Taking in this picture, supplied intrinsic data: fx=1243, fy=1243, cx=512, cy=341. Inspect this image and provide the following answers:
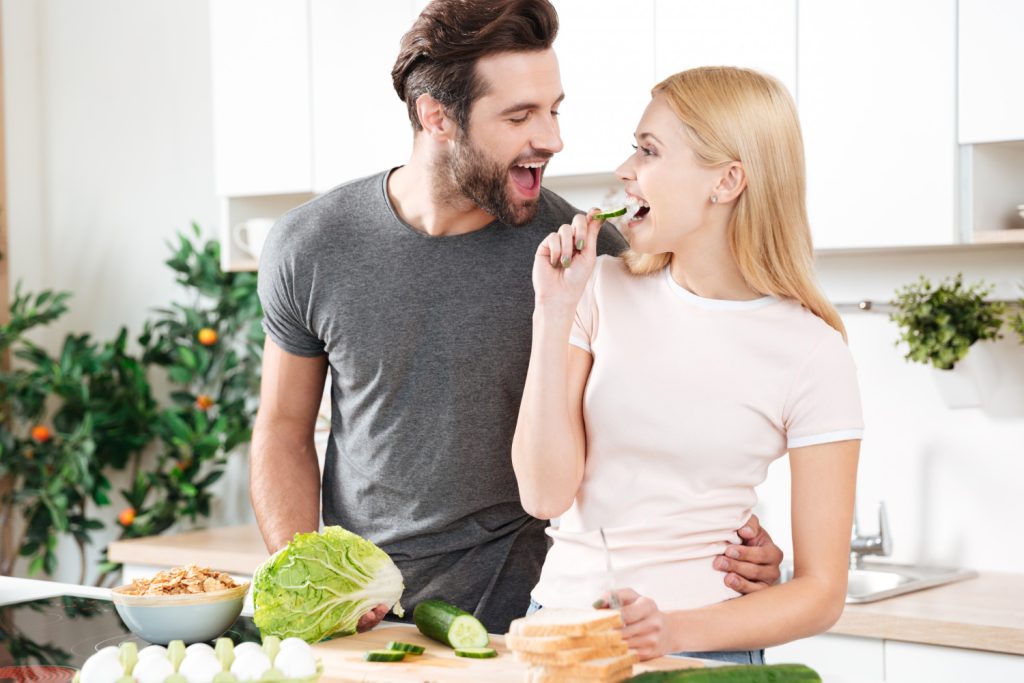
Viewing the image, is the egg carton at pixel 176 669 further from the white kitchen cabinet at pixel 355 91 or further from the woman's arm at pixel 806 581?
the white kitchen cabinet at pixel 355 91

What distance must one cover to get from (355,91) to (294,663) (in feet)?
7.88

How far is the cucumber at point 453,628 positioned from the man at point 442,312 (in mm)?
481

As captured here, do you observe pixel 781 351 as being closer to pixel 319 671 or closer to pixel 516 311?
pixel 516 311

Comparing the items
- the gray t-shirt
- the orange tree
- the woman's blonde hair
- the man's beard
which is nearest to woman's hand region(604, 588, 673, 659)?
the woman's blonde hair

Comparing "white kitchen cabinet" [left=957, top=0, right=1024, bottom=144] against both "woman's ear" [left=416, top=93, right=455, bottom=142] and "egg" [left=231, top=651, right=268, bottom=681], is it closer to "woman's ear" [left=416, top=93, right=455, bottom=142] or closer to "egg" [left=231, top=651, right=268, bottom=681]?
"woman's ear" [left=416, top=93, right=455, bottom=142]

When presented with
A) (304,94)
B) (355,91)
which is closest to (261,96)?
(304,94)

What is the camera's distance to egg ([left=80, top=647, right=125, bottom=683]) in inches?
51.0

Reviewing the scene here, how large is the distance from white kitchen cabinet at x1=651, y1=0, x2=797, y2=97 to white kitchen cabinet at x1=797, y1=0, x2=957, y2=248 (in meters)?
0.04

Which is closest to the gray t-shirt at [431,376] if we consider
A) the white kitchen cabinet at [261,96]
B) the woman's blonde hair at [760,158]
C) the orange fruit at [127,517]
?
the woman's blonde hair at [760,158]

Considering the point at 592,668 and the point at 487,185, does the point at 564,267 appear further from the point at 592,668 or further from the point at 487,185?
the point at 592,668

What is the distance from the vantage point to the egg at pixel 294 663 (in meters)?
1.32

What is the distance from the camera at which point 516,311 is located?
214 centimetres

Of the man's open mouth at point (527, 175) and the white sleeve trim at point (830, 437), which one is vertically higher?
the man's open mouth at point (527, 175)

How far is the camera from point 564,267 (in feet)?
5.72
